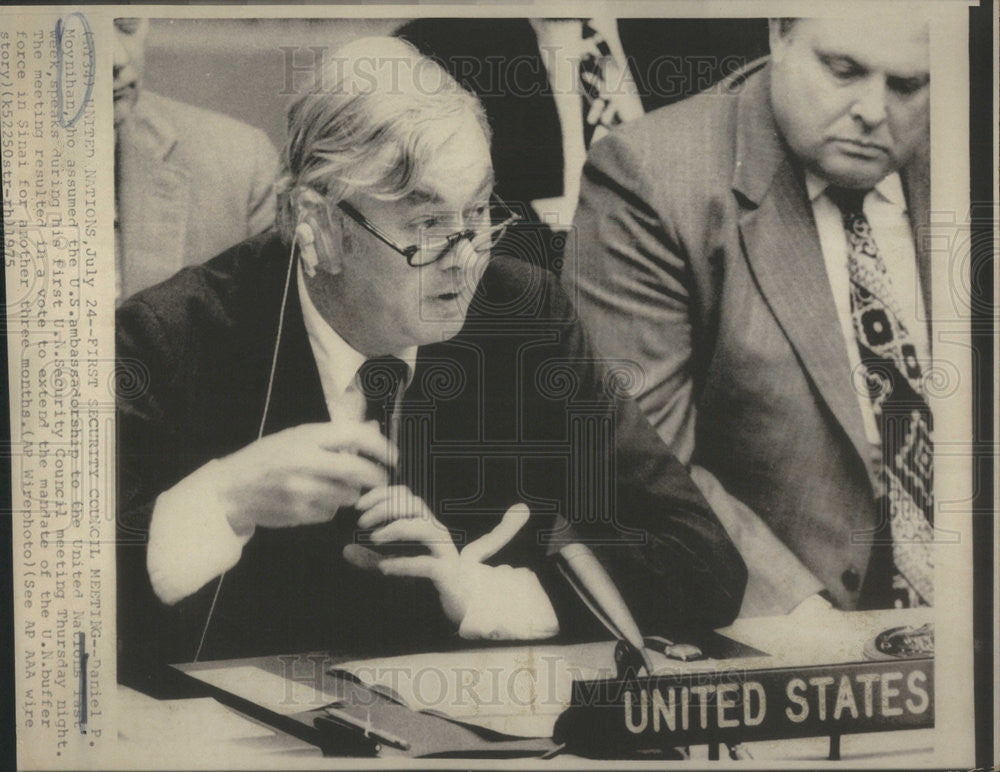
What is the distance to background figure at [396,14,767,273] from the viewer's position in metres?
1.90

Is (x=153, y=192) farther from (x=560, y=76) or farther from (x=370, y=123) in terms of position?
(x=560, y=76)

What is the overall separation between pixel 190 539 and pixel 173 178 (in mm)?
753

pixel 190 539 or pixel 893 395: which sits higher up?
pixel 893 395

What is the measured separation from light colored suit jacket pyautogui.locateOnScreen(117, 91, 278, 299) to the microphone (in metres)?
0.94

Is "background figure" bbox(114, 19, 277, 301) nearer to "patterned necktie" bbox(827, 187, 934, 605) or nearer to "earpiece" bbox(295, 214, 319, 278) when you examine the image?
"earpiece" bbox(295, 214, 319, 278)

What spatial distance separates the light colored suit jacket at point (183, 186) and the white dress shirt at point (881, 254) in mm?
1168

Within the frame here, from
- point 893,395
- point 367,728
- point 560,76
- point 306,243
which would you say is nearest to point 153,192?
point 306,243

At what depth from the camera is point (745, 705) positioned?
1921 mm

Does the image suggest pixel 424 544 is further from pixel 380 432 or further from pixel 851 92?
pixel 851 92

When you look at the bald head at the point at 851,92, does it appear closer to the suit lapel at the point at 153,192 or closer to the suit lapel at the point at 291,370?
the suit lapel at the point at 291,370

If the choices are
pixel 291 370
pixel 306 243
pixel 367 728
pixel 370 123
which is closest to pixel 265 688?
pixel 367 728

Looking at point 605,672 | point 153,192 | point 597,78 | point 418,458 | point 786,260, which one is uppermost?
point 597,78

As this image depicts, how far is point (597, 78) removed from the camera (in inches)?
75.3

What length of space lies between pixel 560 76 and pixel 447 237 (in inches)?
16.4
